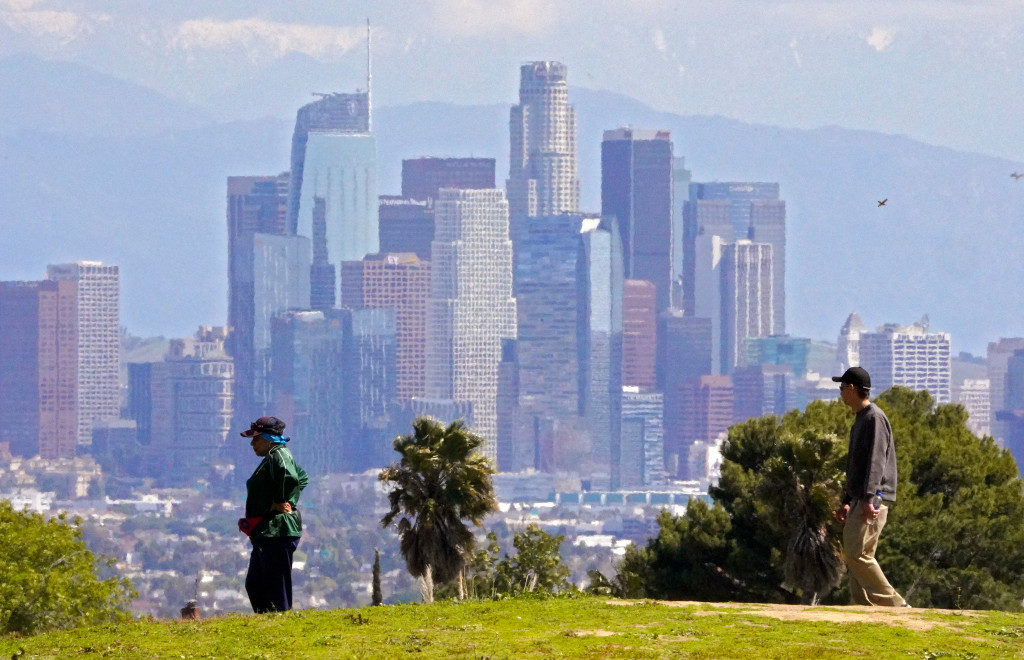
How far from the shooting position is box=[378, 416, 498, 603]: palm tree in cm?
3127

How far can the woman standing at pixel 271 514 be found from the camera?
15.1m

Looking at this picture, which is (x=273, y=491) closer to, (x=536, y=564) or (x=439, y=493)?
(x=439, y=493)

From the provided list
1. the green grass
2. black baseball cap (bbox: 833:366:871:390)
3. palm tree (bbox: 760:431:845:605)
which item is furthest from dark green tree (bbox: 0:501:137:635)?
black baseball cap (bbox: 833:366:871:390)

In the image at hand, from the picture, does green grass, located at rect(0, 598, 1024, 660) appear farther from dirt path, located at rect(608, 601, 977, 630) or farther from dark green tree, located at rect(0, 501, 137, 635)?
dark green tree, located at rect(0, 501, 137, 635)

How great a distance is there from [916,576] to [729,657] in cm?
2042

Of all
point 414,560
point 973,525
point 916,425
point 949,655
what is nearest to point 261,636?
point 949,655

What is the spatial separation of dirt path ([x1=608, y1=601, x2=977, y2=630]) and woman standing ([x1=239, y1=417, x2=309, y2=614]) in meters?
2.99

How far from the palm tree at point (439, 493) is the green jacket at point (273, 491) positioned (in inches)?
621

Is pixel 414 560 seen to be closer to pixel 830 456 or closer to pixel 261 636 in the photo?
pixel 830 456

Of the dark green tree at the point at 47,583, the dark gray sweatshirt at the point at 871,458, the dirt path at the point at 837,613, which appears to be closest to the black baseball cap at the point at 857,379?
the dark gray sweatshirt at the point at 871,458

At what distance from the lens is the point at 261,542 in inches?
597

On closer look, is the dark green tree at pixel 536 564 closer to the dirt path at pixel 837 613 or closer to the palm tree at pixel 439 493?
the palm tree at pixel 439 493

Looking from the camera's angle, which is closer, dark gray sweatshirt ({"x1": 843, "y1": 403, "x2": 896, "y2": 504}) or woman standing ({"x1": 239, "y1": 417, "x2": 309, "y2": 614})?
woman standing ({"x1": 239, "y1": 417, "x2": 309, "y2": 614})

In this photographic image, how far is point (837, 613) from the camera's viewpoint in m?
14.7
